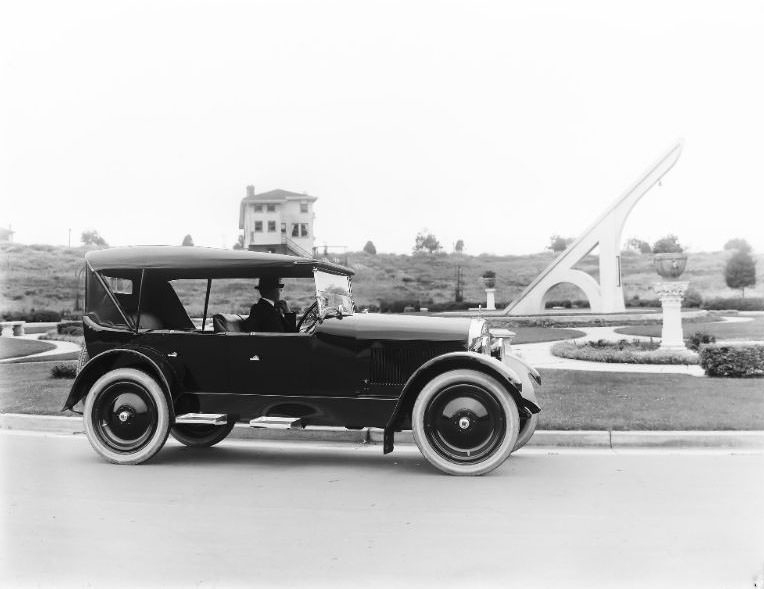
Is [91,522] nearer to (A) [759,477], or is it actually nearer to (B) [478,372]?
(B) [478,372]

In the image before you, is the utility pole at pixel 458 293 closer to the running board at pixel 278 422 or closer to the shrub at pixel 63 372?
the shrub at pixel 63 372

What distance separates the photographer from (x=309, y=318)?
727 centimetres

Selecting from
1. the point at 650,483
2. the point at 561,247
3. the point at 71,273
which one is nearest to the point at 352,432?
the point at 650,483

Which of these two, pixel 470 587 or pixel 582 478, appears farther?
pixel 582 478

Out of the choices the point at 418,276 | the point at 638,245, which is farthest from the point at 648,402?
the point at 638,245

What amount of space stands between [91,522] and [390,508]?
1.96 metres

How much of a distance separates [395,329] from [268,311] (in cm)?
129

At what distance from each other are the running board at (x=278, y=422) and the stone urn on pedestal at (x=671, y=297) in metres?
12.5

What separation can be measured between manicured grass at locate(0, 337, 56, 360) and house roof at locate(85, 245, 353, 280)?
48.9ft

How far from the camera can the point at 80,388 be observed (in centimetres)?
722

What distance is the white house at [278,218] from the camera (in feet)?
148

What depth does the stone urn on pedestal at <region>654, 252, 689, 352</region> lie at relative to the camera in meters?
17.7

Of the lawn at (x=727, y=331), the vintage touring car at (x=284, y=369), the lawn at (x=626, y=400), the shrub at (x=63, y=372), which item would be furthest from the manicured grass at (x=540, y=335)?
the vintage touring car at (x=284, y=369)

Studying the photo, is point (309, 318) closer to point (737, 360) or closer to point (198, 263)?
point (198, 263)
